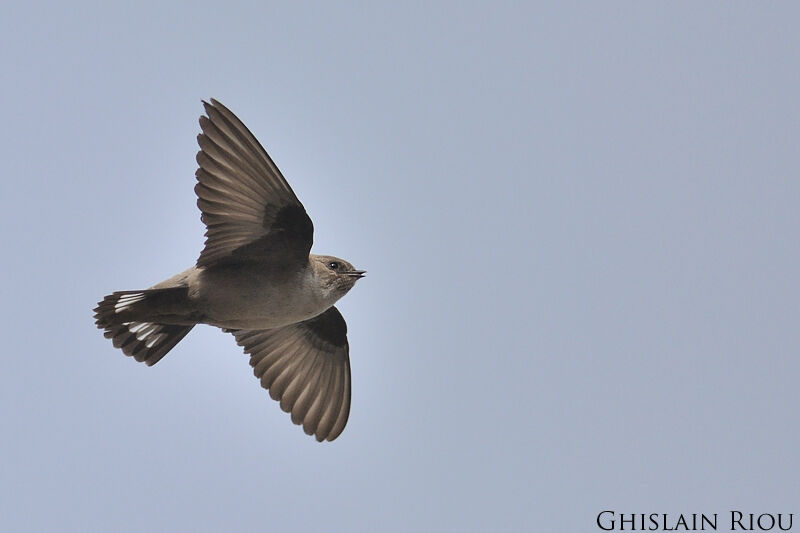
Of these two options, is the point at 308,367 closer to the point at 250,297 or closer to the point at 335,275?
the point at 335,275

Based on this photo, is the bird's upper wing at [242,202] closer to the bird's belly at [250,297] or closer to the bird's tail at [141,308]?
the bird's belly at [250,297]

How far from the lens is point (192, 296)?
10961mm

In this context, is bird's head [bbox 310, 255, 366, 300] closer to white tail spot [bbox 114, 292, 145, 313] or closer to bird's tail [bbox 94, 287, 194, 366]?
bird's tail [bbox 94, 287, 194, 366]

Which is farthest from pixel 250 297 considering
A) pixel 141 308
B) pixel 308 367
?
pixel 308 367

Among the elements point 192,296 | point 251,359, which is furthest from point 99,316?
point 251,359

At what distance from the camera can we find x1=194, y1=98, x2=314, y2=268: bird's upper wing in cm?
1070

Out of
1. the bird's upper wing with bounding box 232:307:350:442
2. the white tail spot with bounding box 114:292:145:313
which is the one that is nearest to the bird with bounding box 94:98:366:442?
the white tail spot with bounding box 114:292:145:313

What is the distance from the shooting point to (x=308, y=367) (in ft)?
43.2

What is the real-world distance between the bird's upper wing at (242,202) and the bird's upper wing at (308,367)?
2.10m

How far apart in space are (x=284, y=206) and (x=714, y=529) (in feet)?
22.9

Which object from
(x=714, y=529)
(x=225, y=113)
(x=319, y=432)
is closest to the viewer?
(x=225, y=113)

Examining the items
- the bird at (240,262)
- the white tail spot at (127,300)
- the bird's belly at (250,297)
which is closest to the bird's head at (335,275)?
the bird at (240,262)

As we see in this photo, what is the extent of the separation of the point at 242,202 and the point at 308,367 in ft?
9.25

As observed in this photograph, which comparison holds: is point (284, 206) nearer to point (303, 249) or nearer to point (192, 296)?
point (303, 249)
